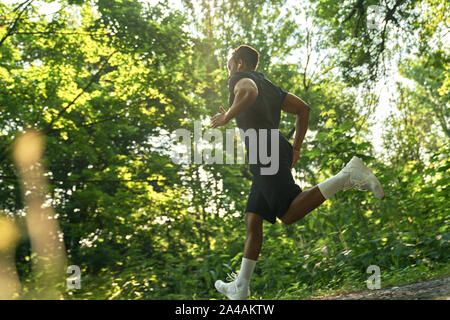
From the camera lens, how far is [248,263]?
237cm

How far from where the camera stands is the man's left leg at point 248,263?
237 cm

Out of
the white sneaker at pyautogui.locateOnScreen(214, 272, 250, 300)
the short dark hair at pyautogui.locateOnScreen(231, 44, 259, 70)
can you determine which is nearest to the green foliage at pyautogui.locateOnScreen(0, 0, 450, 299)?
the white sneaker at pyautogui.locateOnScreen(214, 272, 250, 300)

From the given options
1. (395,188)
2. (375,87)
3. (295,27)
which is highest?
(295,27)

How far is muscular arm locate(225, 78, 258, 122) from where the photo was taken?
90.0 inches

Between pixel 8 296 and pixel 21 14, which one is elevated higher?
pixel 21 14

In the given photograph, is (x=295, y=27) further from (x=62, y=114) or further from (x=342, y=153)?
(x=342, y=153)

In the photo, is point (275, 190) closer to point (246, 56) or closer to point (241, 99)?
point (241, 99)

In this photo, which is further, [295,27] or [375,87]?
[295,27]

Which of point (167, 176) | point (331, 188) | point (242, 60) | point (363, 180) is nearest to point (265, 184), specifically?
point (331, 188)

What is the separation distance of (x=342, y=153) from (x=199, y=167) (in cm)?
592

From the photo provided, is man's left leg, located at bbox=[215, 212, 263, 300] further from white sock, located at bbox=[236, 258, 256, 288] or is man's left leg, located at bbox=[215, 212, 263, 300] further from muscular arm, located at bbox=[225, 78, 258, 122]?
muscular arm, located at bbox=[225, 78, 258, 122]

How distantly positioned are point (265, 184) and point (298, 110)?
0.73 m
